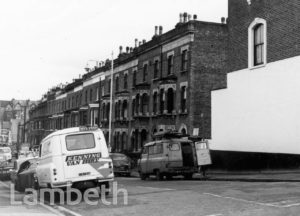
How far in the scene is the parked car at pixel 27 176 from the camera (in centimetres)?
2064

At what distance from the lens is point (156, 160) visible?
85.7 ft

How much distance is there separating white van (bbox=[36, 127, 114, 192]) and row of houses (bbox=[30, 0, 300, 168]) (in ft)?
35.6

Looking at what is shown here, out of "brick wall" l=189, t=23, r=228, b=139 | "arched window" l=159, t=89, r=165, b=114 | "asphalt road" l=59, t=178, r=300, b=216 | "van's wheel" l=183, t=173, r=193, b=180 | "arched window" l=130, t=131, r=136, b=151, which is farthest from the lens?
"arched window" l=130, t=131, r=136, b=151

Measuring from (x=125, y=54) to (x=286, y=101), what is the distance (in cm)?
2871

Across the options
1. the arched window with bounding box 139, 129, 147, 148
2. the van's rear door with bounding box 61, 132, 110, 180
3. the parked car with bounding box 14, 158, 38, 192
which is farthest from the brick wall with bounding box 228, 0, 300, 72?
the arched window with bounding box 139, 129, 147, 148

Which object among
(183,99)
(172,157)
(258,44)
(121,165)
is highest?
(258,44)

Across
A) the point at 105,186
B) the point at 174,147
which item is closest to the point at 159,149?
the point at 174,147

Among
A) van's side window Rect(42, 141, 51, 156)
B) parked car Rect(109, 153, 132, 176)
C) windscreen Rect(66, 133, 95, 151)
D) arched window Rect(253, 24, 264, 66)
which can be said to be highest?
arched window Rect(253, 24, 264, 66)

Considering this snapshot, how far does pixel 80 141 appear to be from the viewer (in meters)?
16.7

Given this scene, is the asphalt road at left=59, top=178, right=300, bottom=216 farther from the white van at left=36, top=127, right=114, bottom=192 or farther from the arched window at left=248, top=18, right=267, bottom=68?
the arched window at left=248, top=18, right=267, bottom=68

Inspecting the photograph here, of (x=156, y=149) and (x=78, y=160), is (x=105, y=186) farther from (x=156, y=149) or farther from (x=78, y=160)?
(x=156, y=149)

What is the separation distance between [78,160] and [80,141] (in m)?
0.69

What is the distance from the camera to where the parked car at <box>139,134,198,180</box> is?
25.2 m

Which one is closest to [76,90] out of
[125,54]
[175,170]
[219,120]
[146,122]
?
[125,54]
